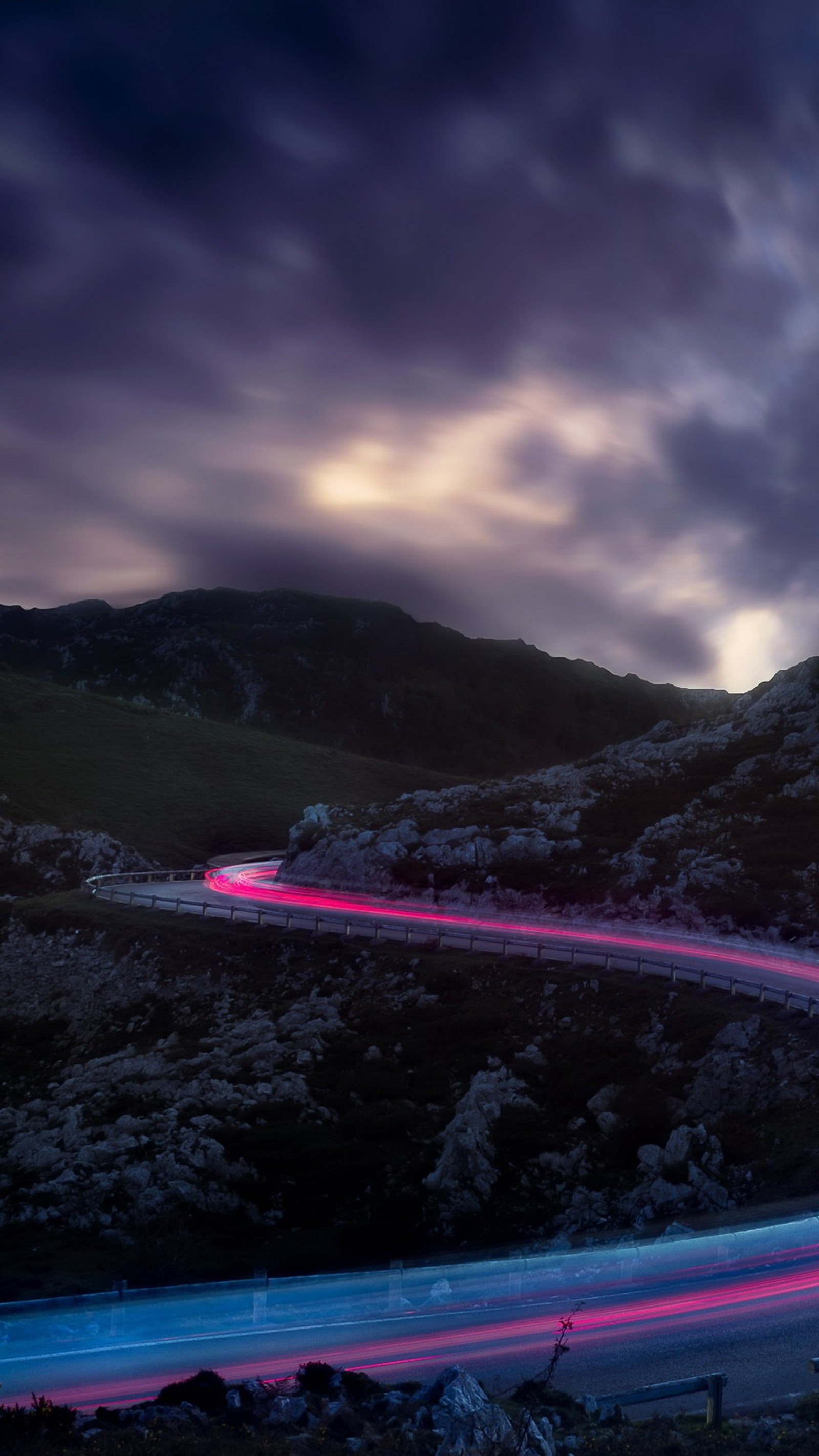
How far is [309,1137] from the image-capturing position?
3269 cm

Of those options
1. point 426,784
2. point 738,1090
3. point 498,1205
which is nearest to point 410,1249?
point 498,1205

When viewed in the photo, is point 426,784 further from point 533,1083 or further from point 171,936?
point 533,1083

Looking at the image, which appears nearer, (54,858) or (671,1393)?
(671,1393)

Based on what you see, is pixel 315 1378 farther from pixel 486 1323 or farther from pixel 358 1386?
pixel 486 1323

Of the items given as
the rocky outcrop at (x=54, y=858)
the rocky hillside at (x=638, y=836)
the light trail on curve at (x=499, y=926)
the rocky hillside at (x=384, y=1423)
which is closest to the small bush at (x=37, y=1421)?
the rocky hillside at (x=384, y=1423)

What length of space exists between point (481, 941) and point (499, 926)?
574 centimetres

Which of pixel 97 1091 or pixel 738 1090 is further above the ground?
pixel 738 1090

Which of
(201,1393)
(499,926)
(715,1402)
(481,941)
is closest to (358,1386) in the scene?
(201,1393)

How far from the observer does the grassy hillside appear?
10712cm

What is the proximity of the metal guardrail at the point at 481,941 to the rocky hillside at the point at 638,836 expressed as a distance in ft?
18.6

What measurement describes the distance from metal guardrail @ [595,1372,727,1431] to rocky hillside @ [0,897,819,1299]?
7.81 m

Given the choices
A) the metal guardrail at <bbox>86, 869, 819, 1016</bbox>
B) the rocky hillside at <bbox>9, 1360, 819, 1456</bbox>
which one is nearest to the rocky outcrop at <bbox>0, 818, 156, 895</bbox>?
the metal guardrail at <bbox>86, 869, 819, 1016</bbox>

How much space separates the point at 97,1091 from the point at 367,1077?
10.6 m

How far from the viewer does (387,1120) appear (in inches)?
1314
